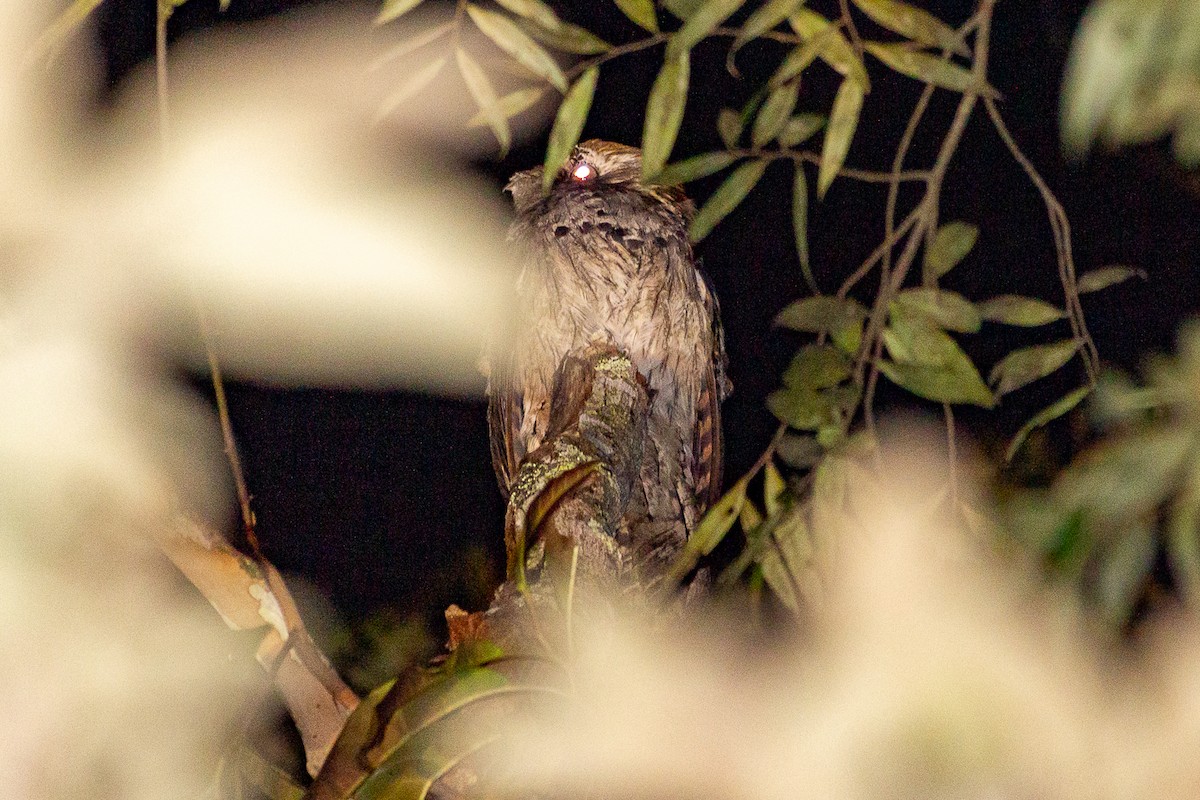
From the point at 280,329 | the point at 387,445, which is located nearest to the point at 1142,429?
the point at 280,329

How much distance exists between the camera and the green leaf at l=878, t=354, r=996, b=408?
0.65 m

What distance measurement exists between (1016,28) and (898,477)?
80 cm

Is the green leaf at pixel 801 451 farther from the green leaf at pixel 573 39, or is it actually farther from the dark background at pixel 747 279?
the dark background at pixel 747 279

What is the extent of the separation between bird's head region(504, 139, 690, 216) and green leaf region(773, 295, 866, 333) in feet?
3.09

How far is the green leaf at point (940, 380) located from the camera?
0.65 m

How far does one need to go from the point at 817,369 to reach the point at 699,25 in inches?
9.3

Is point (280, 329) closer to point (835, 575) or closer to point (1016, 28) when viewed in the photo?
point (835, 575)

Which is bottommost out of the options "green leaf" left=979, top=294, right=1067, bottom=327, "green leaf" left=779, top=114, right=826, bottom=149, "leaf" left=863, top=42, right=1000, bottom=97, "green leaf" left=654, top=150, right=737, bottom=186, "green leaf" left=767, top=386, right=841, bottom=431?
"green leaf" left=767, top=386, right=841, bottom=431

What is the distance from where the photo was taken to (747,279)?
187cm

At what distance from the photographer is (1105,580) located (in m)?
0.61

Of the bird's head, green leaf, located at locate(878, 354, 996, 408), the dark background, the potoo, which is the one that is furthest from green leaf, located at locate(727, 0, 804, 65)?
the bird's head

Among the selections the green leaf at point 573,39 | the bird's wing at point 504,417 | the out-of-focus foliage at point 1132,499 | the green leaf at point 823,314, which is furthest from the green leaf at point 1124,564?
the bird's wing at point 504,417

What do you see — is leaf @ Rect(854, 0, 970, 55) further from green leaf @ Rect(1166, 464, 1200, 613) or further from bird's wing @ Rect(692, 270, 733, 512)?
bird's wing @ Rect(692, 270, 733, 512)

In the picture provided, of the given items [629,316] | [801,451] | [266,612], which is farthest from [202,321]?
[629,316]
